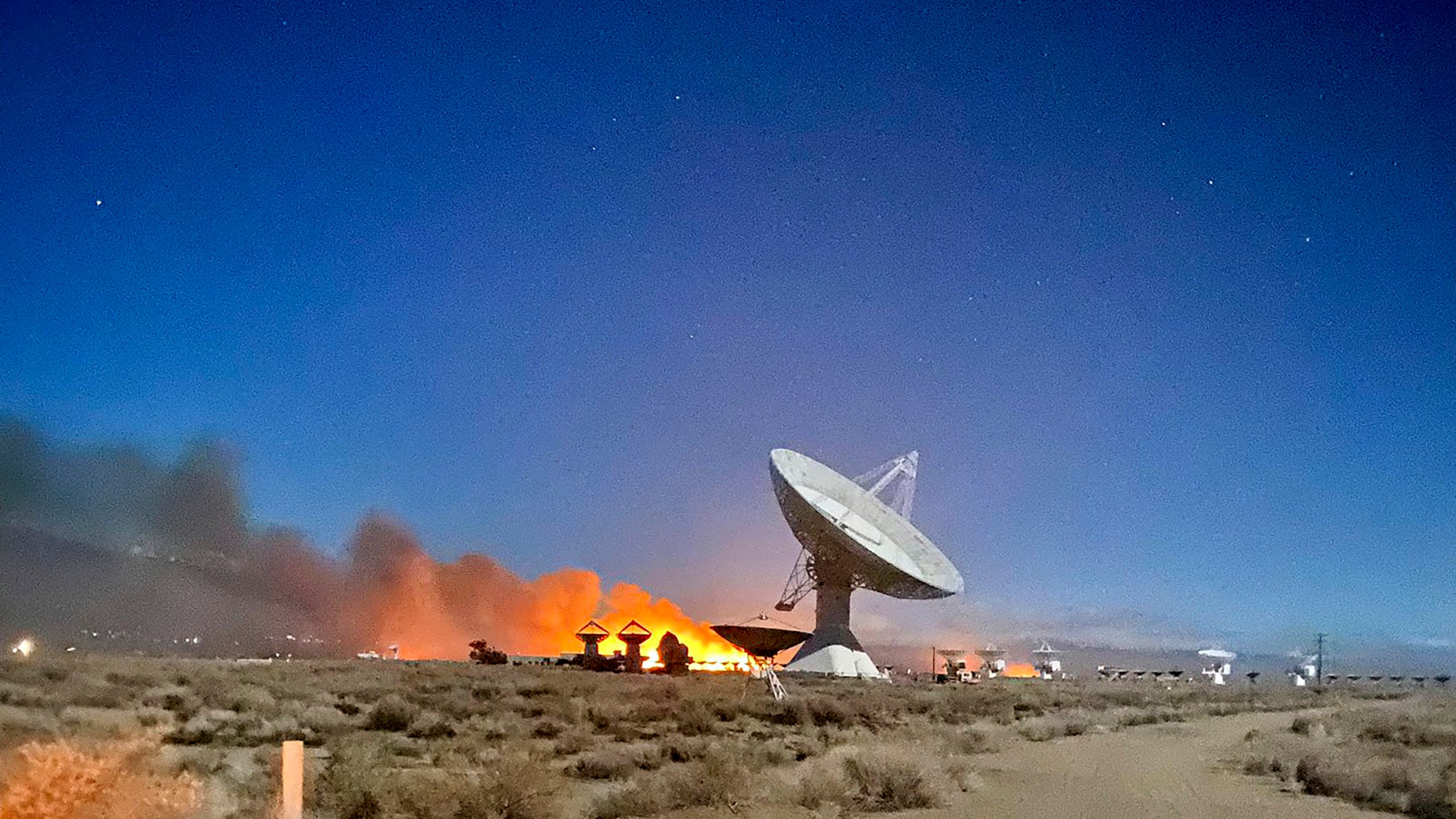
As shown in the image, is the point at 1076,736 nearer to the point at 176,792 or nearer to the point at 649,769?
the point at 649,769

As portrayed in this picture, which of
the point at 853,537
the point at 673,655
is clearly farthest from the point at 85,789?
the point at 673,655

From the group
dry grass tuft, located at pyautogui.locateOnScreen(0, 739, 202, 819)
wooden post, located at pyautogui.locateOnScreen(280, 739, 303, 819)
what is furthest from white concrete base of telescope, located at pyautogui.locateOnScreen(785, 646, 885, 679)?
wooden post, located at pyautogui.locateOnScreen(280, 739, 303, 819)

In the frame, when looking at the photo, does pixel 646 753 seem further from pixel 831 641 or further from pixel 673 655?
pixel 673 655

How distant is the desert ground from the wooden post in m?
5.25

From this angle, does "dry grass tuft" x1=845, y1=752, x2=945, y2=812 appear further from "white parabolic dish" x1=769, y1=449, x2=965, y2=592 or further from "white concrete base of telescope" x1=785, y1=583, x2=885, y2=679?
"white concrete base of telescope" x1=785, y1=583, x2=885, y2=679

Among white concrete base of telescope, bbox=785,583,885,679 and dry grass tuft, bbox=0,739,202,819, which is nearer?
dry grass tuft, bbox=0,739,202,819

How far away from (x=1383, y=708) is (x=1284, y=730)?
20.7 metres

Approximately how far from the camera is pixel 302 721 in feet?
94.4

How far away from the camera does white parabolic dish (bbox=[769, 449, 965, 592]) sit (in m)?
63.0

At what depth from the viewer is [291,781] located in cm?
810

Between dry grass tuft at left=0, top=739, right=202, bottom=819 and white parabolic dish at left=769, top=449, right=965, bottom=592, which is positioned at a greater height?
white parabolic dish at left=769, top=449, right=965, bottom=592

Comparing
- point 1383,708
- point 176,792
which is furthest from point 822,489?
point 176,792

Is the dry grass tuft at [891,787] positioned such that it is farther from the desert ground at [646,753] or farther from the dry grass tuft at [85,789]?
the dry grass tuft at [85,789]

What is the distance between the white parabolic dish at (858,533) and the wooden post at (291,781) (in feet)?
180
